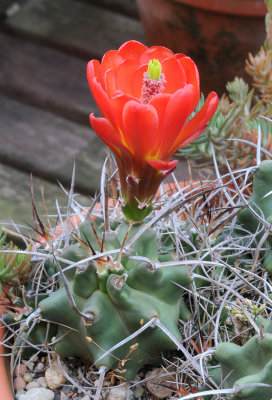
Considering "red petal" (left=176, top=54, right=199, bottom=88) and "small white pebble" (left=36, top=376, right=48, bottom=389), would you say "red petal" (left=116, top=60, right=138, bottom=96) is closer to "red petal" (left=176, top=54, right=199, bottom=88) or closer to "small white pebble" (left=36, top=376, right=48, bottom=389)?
"red petal" (left=176, top=54, right=199, bottom=88)

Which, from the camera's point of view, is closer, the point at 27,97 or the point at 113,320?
the point at 113,320

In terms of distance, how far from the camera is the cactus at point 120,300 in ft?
1.69

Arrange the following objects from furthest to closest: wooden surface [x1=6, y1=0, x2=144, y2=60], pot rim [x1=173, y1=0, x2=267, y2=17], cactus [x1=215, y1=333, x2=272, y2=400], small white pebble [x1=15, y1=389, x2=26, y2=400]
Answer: wooden surface [x1=6, y1=0, x2=144, y2=60] → pot rim [x1=173, y1=0, x2=267, y2=17] → small white pebble [x1=15, y1=389, x2=26, y2=400] → cactus [x1=215, y1=333, x2=272, y2=400]

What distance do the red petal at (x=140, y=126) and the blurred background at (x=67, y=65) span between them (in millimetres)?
646

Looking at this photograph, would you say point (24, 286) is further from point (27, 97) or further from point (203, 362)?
point (27, 97)

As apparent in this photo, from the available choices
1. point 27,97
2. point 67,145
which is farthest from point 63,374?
point 27,97

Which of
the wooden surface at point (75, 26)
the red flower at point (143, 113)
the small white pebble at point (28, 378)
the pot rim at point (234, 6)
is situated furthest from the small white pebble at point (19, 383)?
the wooden surface at point (75, 26)

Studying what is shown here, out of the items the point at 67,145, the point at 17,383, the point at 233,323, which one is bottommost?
the point at 67,145

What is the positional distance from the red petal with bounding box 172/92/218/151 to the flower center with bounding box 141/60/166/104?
0.04 meters

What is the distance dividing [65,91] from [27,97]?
0.10 m

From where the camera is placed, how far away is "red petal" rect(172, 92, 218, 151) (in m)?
0.50

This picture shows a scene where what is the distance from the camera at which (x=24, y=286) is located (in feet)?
2.11

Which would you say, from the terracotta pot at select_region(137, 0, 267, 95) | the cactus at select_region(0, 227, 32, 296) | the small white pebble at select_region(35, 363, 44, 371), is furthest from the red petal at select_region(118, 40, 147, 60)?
the terracotta pot at select_region(137, 0, 267, 95)

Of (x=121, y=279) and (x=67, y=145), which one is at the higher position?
(x=121, y=279)
